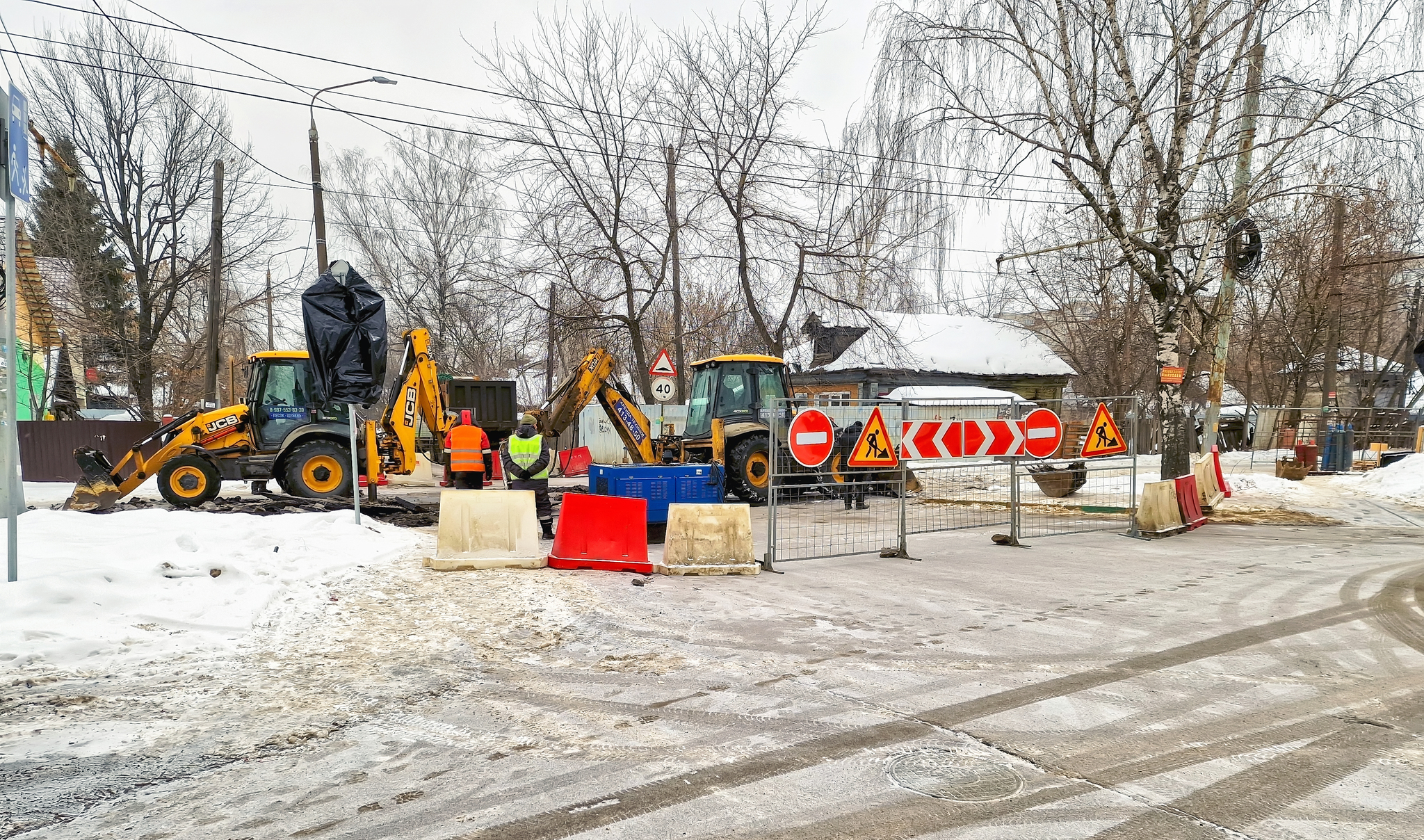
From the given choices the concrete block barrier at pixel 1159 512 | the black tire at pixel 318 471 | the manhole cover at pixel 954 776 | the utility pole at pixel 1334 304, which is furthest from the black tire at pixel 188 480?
the utility pole at pixel 1334 304

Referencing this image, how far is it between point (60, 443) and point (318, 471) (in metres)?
10.0

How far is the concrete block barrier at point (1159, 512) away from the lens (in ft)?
39.5

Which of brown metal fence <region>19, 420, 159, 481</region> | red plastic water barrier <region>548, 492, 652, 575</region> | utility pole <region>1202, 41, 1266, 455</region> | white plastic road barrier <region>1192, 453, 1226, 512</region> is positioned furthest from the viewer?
brown metal fence <region>19, 420, 159, 481</region>

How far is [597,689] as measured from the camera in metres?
5.03

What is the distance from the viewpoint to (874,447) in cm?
987

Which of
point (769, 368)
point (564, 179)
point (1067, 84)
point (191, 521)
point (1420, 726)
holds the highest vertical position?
point (564, 179)

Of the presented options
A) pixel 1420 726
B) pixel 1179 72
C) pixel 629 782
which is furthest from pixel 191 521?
pixel 1179 72

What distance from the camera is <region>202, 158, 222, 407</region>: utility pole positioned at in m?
19.9

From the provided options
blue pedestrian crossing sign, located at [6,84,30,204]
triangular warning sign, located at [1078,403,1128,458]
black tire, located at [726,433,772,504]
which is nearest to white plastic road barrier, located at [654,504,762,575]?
triangular warning sign, located at [1078,403,1128,458]

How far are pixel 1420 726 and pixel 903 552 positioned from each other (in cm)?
592

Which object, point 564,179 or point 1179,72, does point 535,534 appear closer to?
point 1179,72

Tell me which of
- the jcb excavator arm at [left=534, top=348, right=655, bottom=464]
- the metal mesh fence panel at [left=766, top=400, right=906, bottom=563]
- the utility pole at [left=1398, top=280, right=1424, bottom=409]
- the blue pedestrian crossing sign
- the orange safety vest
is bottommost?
the metal mesh fence panel at [left=766, top=400, right=906, bottom=563]

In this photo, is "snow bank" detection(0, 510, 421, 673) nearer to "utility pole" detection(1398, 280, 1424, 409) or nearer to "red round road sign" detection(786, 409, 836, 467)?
"red round road sign" detection(786, 409, 836, 467)

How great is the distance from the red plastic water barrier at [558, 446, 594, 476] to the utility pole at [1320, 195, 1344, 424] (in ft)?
64.1
